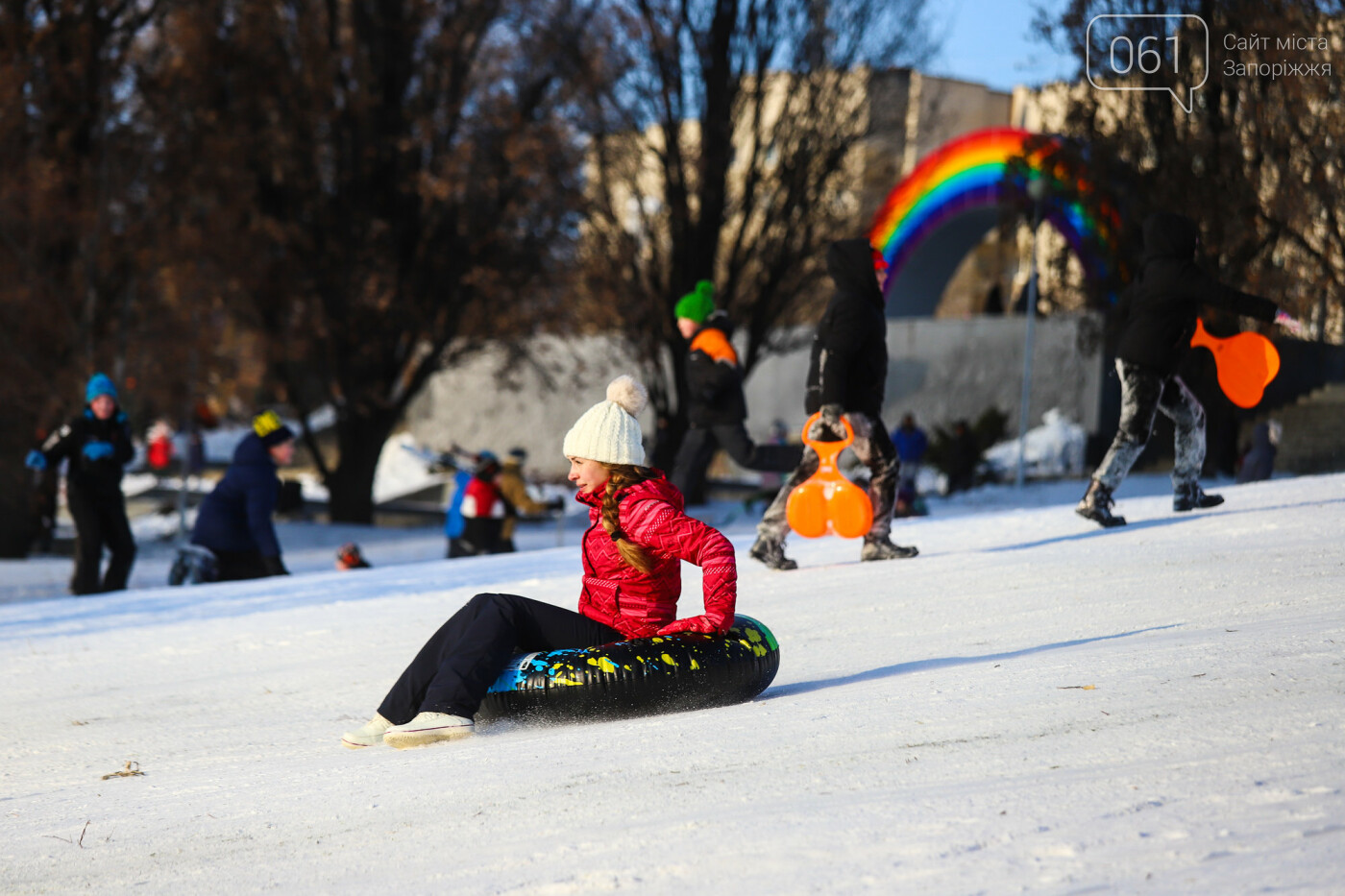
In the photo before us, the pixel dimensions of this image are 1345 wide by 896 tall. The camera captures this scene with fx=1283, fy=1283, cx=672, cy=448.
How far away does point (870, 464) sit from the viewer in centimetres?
711

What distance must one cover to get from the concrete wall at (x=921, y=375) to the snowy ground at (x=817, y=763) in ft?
52.1

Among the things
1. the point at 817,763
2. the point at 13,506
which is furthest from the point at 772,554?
the point at 13,506

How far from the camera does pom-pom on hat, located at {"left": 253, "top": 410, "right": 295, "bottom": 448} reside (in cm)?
884

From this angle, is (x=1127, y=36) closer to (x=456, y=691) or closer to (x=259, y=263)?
(x=259, y=263)

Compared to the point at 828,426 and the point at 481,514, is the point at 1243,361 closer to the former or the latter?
the point at 828,426

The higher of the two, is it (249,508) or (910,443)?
(910,443)

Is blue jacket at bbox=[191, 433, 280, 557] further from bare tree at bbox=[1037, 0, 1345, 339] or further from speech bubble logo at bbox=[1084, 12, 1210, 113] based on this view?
speech bubble logo at bbox=[1084, 12, 1210, 113]

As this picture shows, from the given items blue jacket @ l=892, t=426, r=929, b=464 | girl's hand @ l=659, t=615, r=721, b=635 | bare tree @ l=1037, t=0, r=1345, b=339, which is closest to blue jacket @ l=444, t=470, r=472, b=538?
girl's hand @ l=659, t=615, r=721, b=635

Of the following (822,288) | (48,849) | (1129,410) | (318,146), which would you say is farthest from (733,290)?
(48,849)

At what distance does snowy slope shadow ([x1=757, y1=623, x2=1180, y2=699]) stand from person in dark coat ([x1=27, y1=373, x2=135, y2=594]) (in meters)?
6.85

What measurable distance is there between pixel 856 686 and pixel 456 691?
1.41 m

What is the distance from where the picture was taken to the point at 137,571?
49.9 feet

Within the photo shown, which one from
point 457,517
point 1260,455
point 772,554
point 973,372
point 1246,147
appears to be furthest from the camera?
point 973,372

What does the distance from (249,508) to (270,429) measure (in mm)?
561
